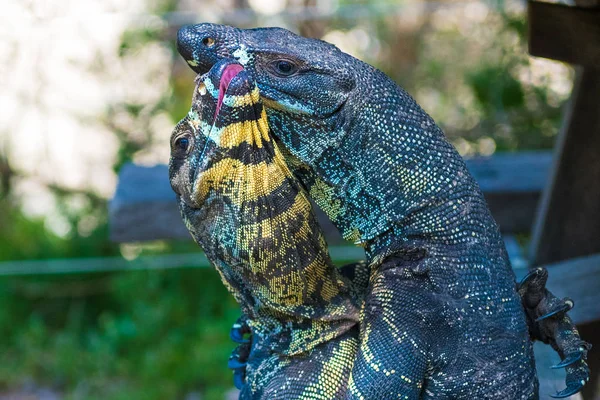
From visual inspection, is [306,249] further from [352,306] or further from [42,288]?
[42,288]

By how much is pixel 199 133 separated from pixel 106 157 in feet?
14.8

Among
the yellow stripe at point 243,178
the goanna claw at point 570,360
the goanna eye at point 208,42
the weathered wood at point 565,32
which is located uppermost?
the goanna eye at point 208,42

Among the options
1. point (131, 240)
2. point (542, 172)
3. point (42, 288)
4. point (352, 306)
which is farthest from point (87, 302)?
point (352, 306)

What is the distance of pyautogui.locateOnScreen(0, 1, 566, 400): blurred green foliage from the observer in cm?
534

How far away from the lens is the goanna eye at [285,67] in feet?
6.52

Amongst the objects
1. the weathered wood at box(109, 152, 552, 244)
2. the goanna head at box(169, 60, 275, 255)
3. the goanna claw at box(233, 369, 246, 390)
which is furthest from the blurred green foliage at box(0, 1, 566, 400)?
the goanna head at box(169, 60, 275, 255)

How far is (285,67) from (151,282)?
12.8ft

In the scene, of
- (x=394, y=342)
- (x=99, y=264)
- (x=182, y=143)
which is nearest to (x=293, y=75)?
(x=182, y=143)

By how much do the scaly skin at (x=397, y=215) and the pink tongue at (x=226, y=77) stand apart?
0.07 m

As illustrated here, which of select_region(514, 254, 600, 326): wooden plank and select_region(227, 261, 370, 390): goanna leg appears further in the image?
select_region(514, 254, 600, 326): wooden plank

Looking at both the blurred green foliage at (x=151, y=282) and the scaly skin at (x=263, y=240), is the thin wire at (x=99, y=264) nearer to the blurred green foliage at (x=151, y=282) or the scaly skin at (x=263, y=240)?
the blurred green foliage at (x=151, y=282)

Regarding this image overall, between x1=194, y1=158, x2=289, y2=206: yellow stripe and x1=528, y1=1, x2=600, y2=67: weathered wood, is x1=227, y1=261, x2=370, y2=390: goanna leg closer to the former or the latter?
x1=194, y1=158, x2=289, y2=206: yellow stripe

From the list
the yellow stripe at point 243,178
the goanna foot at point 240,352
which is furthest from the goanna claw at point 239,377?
the yellow stripe at point 243,178

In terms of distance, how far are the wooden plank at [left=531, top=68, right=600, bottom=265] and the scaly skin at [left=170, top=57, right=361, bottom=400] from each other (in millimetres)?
1416
